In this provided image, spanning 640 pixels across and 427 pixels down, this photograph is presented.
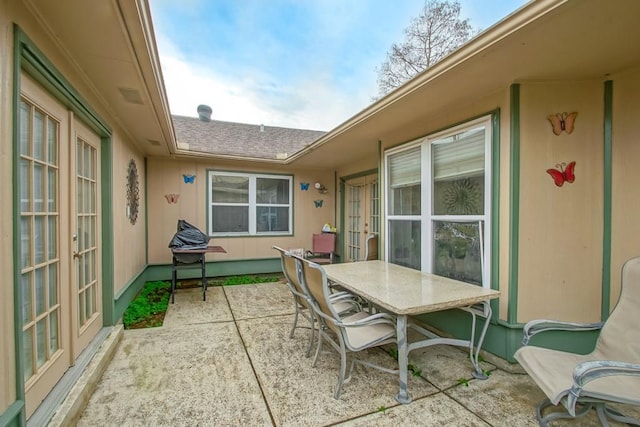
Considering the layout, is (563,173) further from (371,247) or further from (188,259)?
(188,259)

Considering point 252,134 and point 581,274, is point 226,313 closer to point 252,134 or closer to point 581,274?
point 581,274

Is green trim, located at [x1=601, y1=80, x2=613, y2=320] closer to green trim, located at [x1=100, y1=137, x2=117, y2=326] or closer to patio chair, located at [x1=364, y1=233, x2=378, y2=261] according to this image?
patio chair, located at [x1=364, y1=233, x2=378, y2=261]

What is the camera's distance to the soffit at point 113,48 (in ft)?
5.39

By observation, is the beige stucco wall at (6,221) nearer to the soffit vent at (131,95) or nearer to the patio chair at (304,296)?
the soffit vent at (131,95)

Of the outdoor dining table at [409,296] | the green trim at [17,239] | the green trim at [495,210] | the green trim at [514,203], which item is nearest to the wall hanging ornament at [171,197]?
the outdoor dining table at [409,296]

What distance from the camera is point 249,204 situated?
6180 mm

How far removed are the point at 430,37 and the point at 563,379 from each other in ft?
27.7

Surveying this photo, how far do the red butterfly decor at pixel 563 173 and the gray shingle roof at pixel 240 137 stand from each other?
4521mm

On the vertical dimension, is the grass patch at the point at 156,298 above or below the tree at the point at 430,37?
below

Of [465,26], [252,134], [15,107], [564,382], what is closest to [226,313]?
[15,107]

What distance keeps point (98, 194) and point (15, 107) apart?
5.79ft

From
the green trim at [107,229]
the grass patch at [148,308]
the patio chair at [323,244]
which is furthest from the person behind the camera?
the patio chair at [323,244]

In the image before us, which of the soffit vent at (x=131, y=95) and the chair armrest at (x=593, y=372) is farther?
the soffit vent at (x=131, y=95)

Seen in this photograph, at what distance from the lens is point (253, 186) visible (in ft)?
20.4
